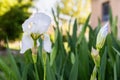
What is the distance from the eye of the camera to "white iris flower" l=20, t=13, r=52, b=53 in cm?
82

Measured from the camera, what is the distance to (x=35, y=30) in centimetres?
84

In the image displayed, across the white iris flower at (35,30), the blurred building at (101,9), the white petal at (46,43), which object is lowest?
the blurred building at (101,9)

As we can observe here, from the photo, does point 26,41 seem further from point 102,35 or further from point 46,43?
point 102,35

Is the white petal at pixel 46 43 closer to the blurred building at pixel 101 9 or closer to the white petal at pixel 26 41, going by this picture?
the white petal at pixel 26 41

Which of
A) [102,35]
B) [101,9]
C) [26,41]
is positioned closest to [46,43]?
[26,41]

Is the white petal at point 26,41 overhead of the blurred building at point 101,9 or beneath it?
overhead

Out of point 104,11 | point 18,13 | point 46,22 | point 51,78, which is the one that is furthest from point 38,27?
point 104,11

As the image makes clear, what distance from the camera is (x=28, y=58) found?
98cm

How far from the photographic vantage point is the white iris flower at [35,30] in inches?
32.3

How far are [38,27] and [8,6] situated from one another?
12801 mm

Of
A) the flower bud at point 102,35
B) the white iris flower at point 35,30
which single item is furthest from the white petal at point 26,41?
the flower bud at point 102,35

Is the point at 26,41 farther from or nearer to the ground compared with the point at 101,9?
farther from the ground

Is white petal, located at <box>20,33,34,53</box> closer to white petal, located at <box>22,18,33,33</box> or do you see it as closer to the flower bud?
white petal, located at <box>22,18,33,33</box>

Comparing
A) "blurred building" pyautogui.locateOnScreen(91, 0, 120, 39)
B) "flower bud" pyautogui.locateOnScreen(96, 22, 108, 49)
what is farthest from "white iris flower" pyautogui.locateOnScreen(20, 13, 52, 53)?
"blurred building" pyautogui.locateOnScreen(91, 0, 120, 39)
